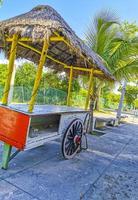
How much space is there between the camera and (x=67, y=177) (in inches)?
151

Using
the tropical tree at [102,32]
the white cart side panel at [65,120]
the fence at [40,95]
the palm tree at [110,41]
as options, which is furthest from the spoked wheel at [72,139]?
the fence at [40,95]

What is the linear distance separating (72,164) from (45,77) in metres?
13.2

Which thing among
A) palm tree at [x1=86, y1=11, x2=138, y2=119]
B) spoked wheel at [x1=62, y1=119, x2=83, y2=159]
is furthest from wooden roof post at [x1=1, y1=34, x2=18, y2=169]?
palm tree at [x1=86, y1=11, x2=138, y2=119]

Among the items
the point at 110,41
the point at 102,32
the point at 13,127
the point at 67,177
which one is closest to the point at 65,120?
the point at 67,177

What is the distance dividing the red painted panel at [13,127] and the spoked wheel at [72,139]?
1145mm

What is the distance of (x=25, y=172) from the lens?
12.3 feet

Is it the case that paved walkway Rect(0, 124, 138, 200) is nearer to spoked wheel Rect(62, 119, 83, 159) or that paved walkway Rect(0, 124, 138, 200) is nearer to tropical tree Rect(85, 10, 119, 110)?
spoked wheel Rect(62, 119, 83, 159)

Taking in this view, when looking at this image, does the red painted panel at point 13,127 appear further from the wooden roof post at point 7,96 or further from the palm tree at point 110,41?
the palm tree at point 110,41

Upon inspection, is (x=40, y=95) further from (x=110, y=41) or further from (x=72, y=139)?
(x=72, y=139)

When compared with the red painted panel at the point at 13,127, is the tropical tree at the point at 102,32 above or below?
above

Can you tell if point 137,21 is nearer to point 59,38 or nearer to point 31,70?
point 31,70

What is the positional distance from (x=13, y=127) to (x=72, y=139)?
161 cm

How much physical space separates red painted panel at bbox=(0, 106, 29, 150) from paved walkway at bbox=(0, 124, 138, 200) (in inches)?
21.0

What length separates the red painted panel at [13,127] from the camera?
3.56 meters
